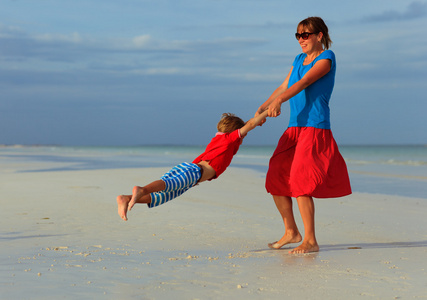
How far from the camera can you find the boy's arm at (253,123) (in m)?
4.86

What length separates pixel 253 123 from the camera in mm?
4891

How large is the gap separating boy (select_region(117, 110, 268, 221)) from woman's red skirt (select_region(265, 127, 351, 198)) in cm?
39

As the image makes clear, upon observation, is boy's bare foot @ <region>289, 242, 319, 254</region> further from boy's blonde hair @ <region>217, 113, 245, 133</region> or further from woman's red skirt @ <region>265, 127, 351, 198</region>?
boy's blonde hair @ <region>217, 113, 245, 133</region>

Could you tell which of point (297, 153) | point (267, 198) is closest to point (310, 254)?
point (297, 153)

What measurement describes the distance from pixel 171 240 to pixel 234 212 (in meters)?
2.23

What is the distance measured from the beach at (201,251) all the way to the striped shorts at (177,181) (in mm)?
458

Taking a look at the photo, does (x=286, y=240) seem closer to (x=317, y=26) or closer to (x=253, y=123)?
(x=253, y=123)

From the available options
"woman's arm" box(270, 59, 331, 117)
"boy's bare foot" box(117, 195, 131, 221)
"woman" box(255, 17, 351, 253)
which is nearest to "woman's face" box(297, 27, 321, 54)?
"woman" box(255, 17, 351, 253)

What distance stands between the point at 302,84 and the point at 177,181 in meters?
1.37

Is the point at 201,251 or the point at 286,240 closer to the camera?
the point at 201,251

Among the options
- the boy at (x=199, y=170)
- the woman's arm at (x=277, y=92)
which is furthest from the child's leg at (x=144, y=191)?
the woman's arm at (x=277, y=92)

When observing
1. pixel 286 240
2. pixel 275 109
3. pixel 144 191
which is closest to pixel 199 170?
pixel 144 191

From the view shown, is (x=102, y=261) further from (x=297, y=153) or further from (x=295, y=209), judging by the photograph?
(x=295, y=209)

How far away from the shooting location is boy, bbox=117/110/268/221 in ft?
14.9
